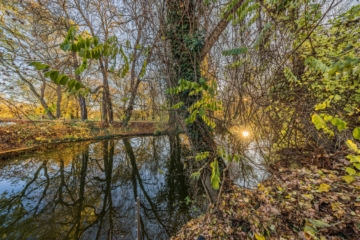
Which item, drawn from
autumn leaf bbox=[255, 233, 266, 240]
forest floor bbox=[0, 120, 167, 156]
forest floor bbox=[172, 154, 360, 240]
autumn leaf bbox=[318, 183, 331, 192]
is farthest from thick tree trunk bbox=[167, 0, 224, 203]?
forest floor bbox=[0, 120, 167, 156]

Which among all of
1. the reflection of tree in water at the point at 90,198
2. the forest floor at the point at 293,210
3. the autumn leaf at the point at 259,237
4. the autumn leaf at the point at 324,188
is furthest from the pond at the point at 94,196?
the autumn leaf at the point at 259,237

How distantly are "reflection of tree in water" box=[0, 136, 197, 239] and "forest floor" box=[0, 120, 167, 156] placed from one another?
1.79 meters

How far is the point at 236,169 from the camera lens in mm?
3453

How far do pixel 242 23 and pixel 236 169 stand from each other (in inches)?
113

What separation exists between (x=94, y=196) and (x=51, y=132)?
689 cm

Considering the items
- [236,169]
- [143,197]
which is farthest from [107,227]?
[236,169]

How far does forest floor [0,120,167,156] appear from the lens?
696cm

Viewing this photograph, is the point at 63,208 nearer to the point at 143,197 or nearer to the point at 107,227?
the point at 107,227

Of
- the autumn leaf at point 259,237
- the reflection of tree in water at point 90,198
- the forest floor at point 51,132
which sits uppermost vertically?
the forest floor at point 51,132

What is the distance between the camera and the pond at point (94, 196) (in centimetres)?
304

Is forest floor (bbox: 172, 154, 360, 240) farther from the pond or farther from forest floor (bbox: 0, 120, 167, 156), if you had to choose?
forest floor (bbox: 0, 120, 167, 156)

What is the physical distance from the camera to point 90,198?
3961mm

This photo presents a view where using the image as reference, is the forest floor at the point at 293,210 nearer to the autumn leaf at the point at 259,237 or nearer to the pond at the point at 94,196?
the autumn leaf at the point at 259,237

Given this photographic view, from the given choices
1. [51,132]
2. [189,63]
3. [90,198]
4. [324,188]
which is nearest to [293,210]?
[324,188]
